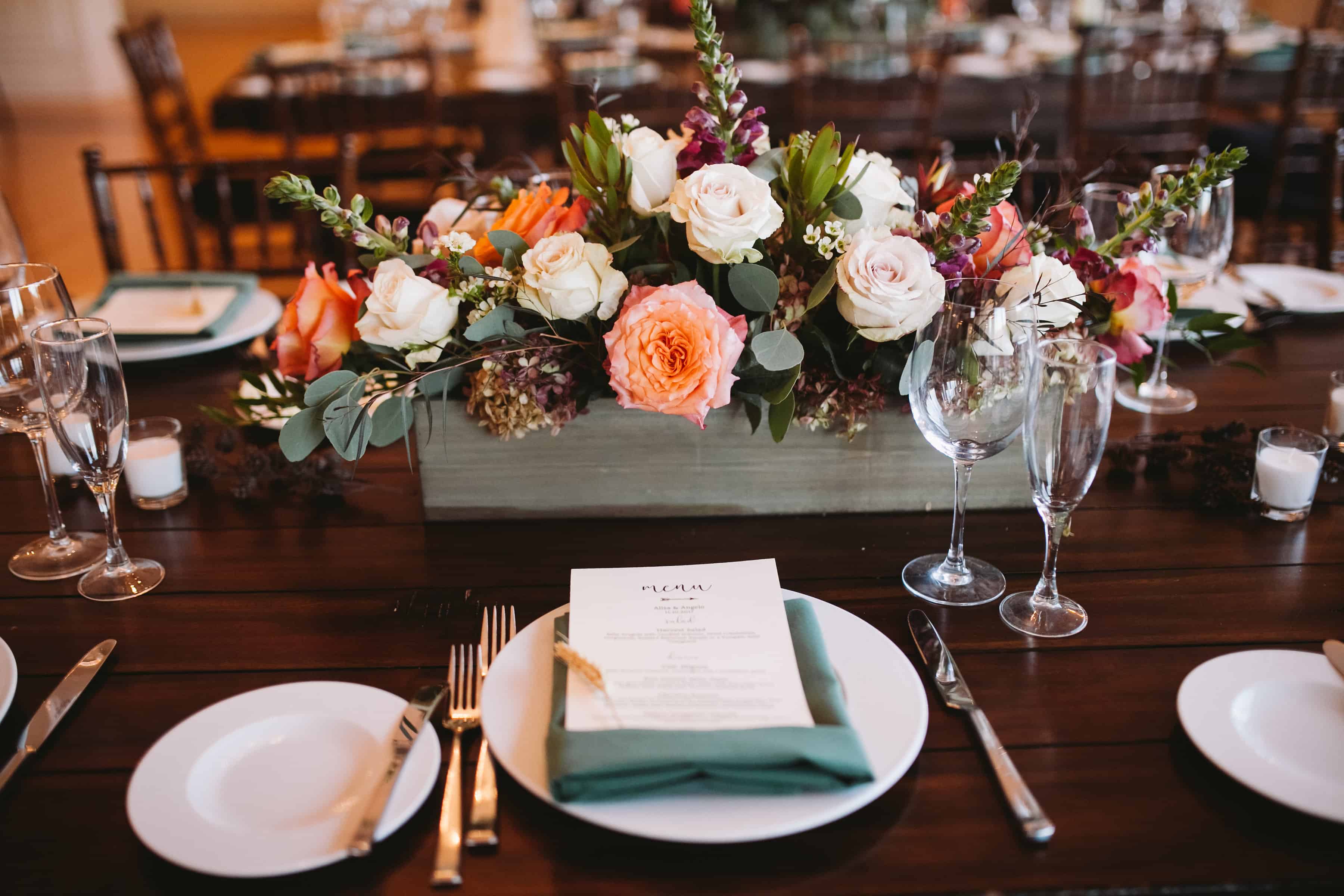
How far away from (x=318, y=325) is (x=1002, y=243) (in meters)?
0.71

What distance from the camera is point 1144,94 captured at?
10.6 ft

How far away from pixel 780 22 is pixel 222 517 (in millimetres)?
4090

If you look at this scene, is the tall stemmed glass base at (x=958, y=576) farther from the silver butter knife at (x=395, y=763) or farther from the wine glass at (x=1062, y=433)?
the silver butter knife at (x=395, y=763)

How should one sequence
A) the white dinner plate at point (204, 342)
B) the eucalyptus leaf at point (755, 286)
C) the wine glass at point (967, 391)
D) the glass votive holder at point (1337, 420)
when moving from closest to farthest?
the wine glass at point (967, 391) < the eucalyptus leaf at point (755, 286) < the glass votive holder at point (1337, 420) < the white dinner plate at point (204, 342)

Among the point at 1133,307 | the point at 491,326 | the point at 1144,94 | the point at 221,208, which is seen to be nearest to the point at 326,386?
the point at 491,326

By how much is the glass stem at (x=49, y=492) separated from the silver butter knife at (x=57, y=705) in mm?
243

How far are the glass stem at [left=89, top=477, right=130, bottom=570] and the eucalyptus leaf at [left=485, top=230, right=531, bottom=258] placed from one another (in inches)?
17.5

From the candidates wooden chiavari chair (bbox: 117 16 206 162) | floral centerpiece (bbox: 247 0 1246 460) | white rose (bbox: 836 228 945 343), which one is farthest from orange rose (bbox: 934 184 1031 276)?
wooden chiavari chair (bbox: 117 16 206 162)

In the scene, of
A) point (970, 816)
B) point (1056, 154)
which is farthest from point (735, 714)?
point (1056, 154)

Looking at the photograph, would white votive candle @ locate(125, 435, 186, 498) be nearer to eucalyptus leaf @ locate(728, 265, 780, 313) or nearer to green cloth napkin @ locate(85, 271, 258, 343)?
green cloth napkin @ locate(85, 271, 258, 343)

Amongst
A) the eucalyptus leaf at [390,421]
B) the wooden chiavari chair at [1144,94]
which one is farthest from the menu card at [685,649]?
the wooden chiavari chair at [1144,94]

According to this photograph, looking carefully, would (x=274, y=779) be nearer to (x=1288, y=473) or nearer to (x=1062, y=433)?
(x=1062, y=433)

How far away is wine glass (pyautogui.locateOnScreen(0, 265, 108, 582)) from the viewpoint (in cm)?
105

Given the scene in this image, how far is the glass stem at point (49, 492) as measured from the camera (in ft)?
3.51
